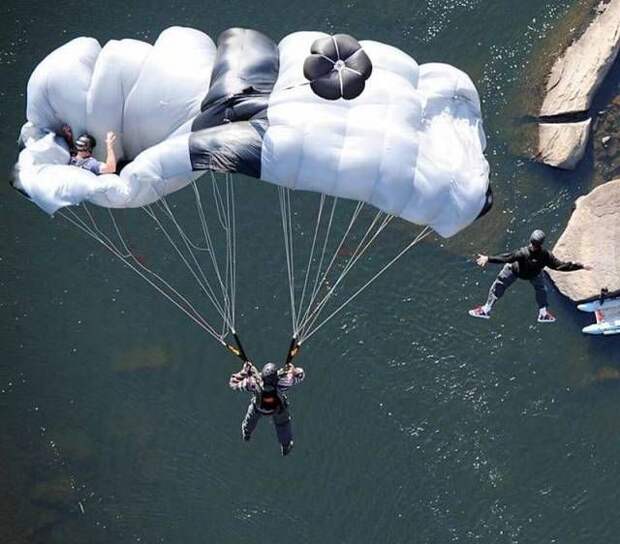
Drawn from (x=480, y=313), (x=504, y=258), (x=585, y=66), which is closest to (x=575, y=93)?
(x=585, y=66)

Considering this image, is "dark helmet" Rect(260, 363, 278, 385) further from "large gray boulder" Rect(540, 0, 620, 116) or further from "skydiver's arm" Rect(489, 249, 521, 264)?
"large gray boulder" Rect(540, 0, 620, 116)

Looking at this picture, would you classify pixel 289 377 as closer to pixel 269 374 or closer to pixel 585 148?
pixel 269 374

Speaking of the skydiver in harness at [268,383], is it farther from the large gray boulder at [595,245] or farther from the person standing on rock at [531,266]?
the large gray boulder at [595,245]

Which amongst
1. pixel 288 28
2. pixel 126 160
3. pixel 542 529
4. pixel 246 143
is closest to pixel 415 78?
pixel 246 143

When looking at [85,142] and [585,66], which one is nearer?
[85,142]

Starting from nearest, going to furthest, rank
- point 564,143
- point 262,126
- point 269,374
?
point 262,126
point 269,374
point 564,143

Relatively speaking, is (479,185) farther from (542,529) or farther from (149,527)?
(149,527)

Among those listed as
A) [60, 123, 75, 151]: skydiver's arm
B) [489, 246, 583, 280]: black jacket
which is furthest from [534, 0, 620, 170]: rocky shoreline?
[60, 123, 75, 151]: skydiver's arm
